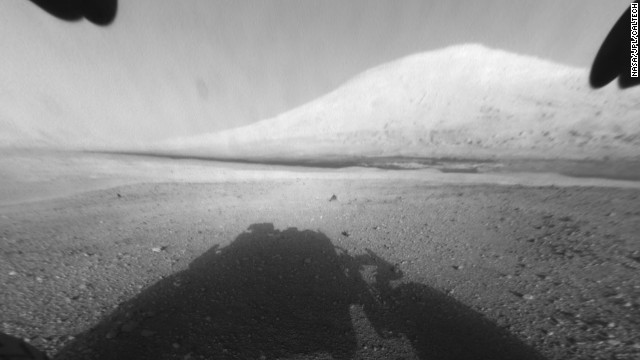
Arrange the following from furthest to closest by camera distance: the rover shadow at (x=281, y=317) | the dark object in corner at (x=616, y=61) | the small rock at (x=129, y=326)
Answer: the dark object in corner at (x=616, y=61)
the small rock at (x=129, y=326)
the rover shadow at (x=281, y=317)

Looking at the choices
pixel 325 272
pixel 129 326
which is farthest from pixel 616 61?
pixel 129 326

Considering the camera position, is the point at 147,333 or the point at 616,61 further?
the point at 616,61

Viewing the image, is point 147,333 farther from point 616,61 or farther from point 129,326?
point 616,61

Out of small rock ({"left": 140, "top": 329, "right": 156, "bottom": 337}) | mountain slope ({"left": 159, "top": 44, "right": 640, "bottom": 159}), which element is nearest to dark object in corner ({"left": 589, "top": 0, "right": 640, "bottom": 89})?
mountain slope ({"left": 159, "top": 44, "right": 640, "bottom": 159})

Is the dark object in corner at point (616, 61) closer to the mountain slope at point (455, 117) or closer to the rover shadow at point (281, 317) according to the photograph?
the mountain slope at point (455, 117)

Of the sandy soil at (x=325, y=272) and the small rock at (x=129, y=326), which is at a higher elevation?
the sandy soil at (x=325, y=272)

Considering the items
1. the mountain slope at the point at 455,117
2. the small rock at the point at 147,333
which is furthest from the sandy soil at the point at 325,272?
the mountain slope at the point at 455,117

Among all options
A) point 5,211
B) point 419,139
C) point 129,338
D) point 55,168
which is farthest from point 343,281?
point 419,139
